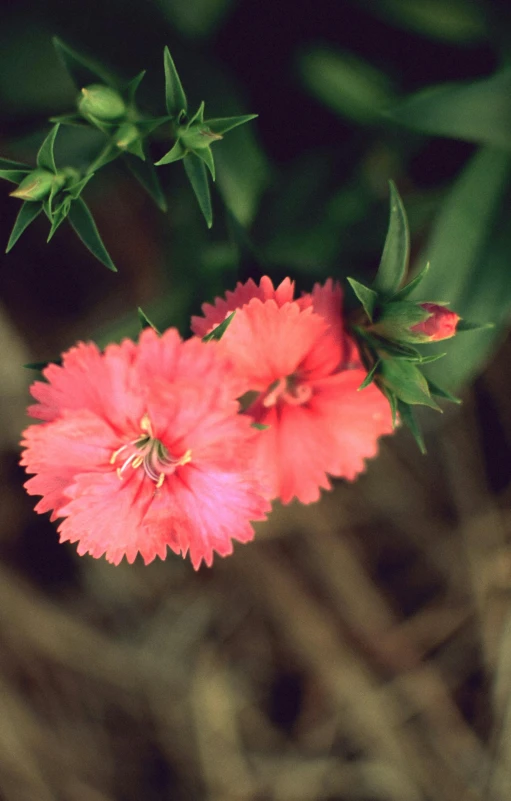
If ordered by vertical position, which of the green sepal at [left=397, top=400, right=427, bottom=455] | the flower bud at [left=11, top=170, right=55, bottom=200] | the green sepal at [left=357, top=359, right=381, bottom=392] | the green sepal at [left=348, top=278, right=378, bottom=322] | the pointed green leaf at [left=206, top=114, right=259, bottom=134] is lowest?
the green sepal at [left=397, top=400, right=427, bottom=455]

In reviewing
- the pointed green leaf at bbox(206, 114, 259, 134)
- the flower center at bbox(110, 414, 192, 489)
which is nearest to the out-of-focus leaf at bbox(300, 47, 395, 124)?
the pointed green leaf at bbox(206, 114, 259, 134)

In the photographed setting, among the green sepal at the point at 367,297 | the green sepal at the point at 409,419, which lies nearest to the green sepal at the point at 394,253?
the green sepal at the point at 367,297

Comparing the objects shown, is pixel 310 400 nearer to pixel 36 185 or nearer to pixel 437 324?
pixel 437 324

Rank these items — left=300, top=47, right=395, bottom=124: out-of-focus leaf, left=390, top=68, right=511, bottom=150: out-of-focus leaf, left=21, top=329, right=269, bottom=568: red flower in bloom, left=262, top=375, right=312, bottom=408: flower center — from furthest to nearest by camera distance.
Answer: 1. left=300, top=47, right=395, bottom=124: out-of-focus leaf
2. left=390, top=68, right=511, bottom=150: out-of-focus leaf
3. left=262, top=375, right=312, bottom=408: flower center
4. left=21, top=329, right=269, bottom=568: red flower in bloom

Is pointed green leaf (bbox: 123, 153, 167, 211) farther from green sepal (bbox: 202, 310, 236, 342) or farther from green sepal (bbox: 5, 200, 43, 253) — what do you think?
green sepal (bbox: 202, 310, 236, 342)

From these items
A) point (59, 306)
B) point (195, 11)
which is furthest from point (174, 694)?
point (195, 11)

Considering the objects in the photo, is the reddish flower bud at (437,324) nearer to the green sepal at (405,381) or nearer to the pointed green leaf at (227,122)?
the green sepal at (405,381)

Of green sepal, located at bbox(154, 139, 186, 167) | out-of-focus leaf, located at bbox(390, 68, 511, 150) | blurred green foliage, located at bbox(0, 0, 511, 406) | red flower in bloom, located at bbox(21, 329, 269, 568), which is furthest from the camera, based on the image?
blurred green foliage, located at bbox(0, 0, 511, 406)

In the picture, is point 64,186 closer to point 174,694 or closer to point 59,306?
point 59,306
